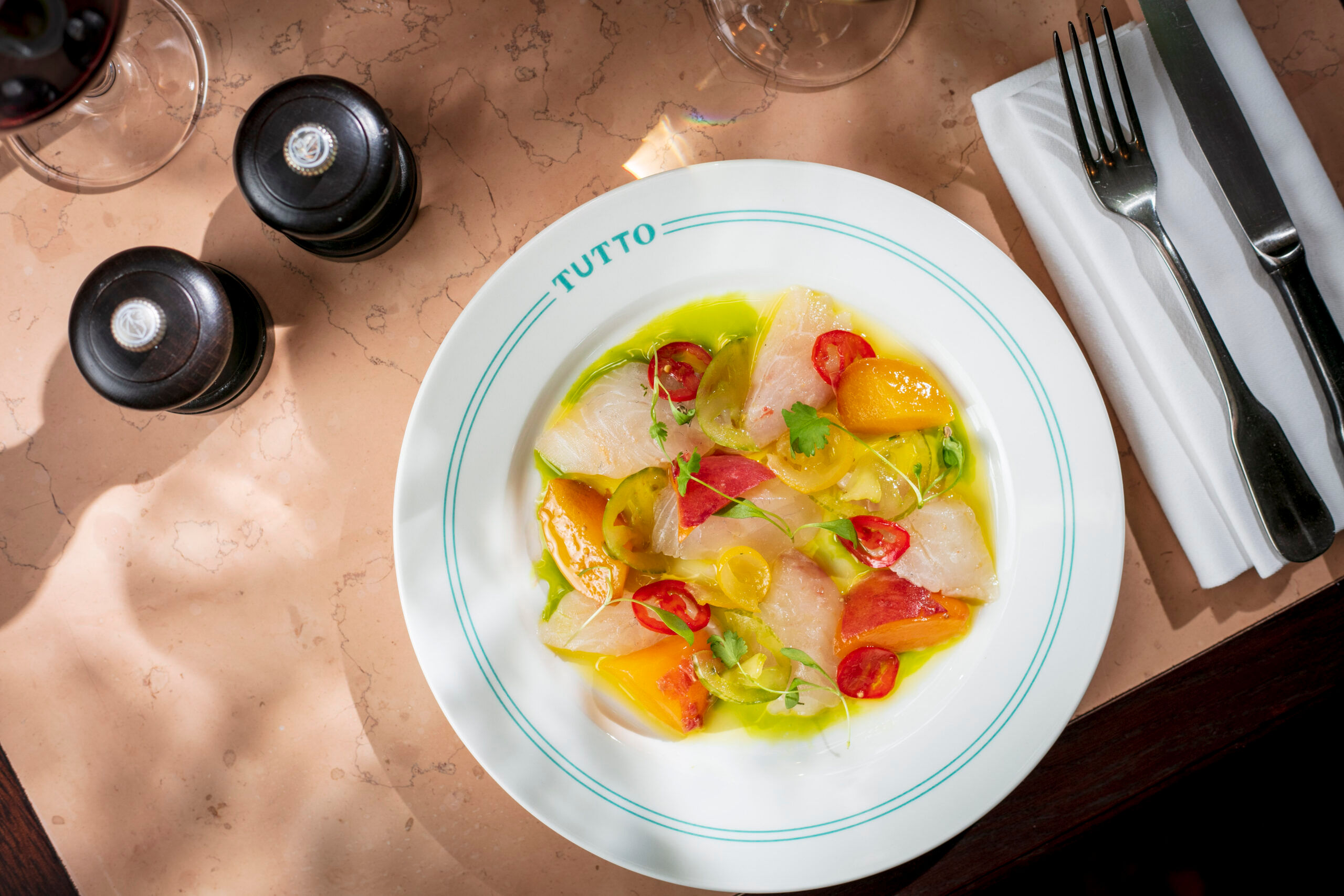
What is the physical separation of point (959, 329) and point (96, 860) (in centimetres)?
180

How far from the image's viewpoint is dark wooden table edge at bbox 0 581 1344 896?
1.32 m

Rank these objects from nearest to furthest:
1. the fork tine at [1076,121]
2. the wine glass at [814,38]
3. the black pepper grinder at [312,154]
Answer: the black pepper grinder at [312,154]
the fork tine at [1076,121]
the wine glass at [814,38]

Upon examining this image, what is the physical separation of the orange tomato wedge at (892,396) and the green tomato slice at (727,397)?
169mm

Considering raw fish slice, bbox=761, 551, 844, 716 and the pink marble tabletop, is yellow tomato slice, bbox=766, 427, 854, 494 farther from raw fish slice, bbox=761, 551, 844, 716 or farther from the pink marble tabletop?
the pink marble tabletop

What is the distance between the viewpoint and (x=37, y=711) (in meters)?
Result: 1.34

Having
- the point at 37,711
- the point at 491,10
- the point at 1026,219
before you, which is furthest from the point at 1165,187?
the point at 37,711

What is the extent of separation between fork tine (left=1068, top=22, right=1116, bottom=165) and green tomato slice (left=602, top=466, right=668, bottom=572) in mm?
886

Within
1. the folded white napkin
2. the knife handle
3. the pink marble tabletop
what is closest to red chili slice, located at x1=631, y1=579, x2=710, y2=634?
the pink marble tabletop

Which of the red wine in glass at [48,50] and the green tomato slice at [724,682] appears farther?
the green tomato slice at [724,682]

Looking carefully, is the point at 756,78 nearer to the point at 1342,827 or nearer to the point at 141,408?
the point at 141,408

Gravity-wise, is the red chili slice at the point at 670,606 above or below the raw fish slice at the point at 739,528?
below

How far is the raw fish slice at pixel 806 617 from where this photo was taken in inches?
48.4

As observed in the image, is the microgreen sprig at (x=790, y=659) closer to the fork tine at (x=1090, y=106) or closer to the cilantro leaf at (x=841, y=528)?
the cilantro leaf at (x=841, y=528)

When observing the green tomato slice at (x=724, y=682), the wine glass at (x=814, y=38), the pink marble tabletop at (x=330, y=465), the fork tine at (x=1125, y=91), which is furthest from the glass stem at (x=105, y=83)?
the fork tine at (x=1125, y=91)
